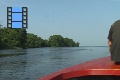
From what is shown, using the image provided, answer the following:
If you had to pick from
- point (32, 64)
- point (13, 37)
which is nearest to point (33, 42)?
point (13, 37)

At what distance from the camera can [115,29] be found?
13.8 feet

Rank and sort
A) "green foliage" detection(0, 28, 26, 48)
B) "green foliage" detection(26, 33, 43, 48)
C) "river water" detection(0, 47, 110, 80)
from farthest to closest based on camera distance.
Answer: "green foliage" detection(26, 33, 43, 48) < "green foliage" detection(0, 28, 26, 48) < "river water" detection(0, 47, 110, 80)

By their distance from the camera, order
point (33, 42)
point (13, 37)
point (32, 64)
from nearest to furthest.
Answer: point (32, 64), point (13, 37), point (33, 42)

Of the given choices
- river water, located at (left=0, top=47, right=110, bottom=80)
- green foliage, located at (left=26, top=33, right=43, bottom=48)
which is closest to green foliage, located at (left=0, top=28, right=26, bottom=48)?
green foliage, located at (left=26, top=33, right=43, bottom=48)

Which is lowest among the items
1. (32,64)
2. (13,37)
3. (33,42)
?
(32,64)

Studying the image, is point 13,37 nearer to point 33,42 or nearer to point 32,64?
point 33,42

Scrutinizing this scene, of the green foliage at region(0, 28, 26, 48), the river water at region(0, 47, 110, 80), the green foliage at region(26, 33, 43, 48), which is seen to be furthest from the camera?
the green foliage at region(26, 33, 43, 48)

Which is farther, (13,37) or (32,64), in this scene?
(13,37)

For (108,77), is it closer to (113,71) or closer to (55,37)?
(113,71)

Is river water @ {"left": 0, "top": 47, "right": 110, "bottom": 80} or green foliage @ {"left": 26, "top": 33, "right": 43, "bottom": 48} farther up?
green foliage @ {"left": 26, "top": 33, "right": 43, "bottom": 48}

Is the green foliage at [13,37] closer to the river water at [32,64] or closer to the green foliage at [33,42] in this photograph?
the green foliage at [33,42]

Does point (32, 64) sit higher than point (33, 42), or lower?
lower

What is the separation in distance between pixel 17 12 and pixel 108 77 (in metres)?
34.4

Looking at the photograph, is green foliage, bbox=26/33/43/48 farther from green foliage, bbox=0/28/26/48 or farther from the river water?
the river water
